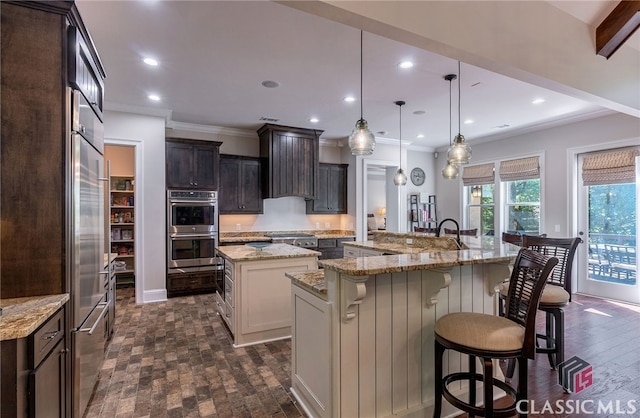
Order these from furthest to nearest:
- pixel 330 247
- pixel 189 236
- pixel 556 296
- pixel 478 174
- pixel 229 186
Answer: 1. pixel 478 174
2. pixel 330 247
3. pixel 229 186
4. pixel 189 236
5. pixel 556 296

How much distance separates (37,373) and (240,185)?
4.64m

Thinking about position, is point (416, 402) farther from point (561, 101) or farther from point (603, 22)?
point (561, 101)

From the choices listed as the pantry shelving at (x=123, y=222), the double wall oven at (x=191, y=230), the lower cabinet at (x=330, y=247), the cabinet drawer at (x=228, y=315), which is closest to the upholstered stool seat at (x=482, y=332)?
the cabinet drawer at (x=228, y=315)

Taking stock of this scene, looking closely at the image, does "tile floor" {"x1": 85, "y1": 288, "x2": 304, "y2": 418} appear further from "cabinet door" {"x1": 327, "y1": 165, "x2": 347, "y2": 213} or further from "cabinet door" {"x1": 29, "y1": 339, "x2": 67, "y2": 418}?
"cabinet door" {"x1": 327, "y1": 165, "x2": 347, "y2": 213}

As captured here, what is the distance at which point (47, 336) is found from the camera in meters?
1.46

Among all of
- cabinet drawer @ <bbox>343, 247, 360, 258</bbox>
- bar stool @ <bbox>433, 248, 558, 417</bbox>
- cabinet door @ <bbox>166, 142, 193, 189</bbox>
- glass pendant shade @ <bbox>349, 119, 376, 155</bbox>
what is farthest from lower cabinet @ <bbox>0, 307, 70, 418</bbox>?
cabinet door @ <bbox>166, 142, 193, 189</bbox>

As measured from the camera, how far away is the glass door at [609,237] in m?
4.69

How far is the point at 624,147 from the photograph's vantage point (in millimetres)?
4727

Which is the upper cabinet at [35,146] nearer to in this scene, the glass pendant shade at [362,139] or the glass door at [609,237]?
the glass pendant shade at [362,139]

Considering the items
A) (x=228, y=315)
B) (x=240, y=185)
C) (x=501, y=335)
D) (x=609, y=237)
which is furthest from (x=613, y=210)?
(x=240, y=185)

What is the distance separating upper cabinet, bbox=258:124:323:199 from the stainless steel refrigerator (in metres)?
3.48

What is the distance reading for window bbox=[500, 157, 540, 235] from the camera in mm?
5844

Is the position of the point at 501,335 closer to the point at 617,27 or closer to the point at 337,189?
the point at 617,27

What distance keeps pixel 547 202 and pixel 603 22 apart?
3495 millimetres
